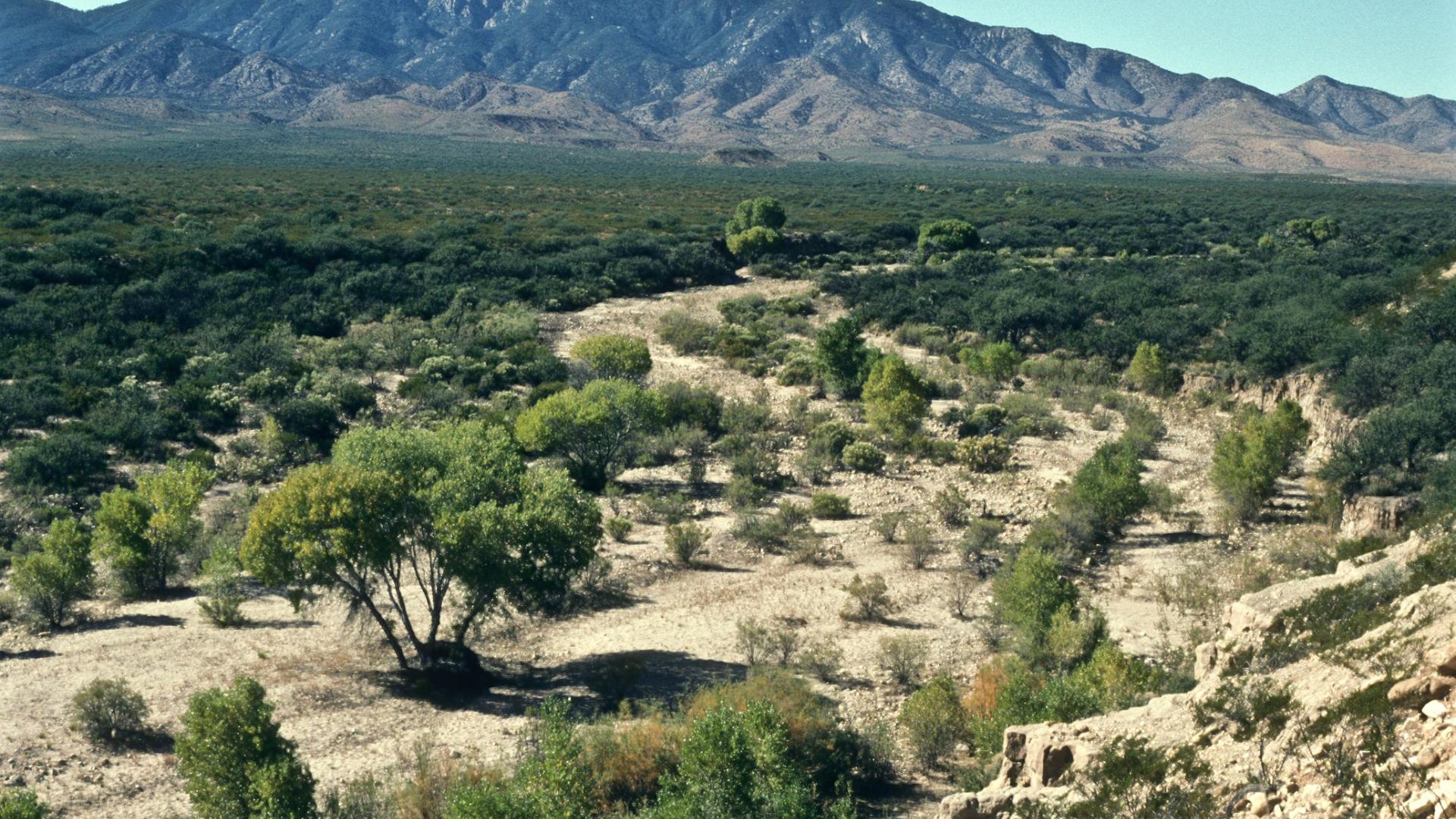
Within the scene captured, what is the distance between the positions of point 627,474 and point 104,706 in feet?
47.6

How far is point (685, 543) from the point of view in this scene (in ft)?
69.5

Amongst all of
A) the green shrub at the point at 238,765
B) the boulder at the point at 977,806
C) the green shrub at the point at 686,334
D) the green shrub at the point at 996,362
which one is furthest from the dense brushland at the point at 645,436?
the boulder at the point at 977,806

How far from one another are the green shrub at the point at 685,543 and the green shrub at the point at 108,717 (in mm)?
9932

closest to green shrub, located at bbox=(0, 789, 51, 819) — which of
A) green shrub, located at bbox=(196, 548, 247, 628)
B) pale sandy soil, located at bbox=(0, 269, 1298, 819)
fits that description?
pale sandy soil, located at bbox=(0, 269, 1298, 819)

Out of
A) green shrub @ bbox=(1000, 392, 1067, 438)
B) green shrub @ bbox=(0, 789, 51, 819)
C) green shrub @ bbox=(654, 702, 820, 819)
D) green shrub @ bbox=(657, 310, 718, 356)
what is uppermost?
green shrub @ bbox=(657, 310, 718, 356)

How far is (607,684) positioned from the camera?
1616cm

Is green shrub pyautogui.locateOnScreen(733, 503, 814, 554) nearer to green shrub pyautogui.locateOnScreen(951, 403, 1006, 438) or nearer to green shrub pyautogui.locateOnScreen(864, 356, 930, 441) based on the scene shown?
green shrub pyautogui.locateOnScreen(864, 356, 930, 441)

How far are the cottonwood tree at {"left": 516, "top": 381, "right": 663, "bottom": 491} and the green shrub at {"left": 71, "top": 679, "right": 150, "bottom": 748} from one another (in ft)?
40.0

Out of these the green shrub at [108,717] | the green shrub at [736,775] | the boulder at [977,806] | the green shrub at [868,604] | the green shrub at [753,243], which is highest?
the green shrub at [753,243]

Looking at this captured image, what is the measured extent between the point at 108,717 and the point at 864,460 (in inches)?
691

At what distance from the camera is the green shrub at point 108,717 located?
13984 mm

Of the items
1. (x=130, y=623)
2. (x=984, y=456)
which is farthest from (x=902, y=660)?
(x=130, y=623)

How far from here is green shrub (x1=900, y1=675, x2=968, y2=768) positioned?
1366 cm

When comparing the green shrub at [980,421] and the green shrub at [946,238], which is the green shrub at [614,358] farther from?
the green shrub at [946,238]
